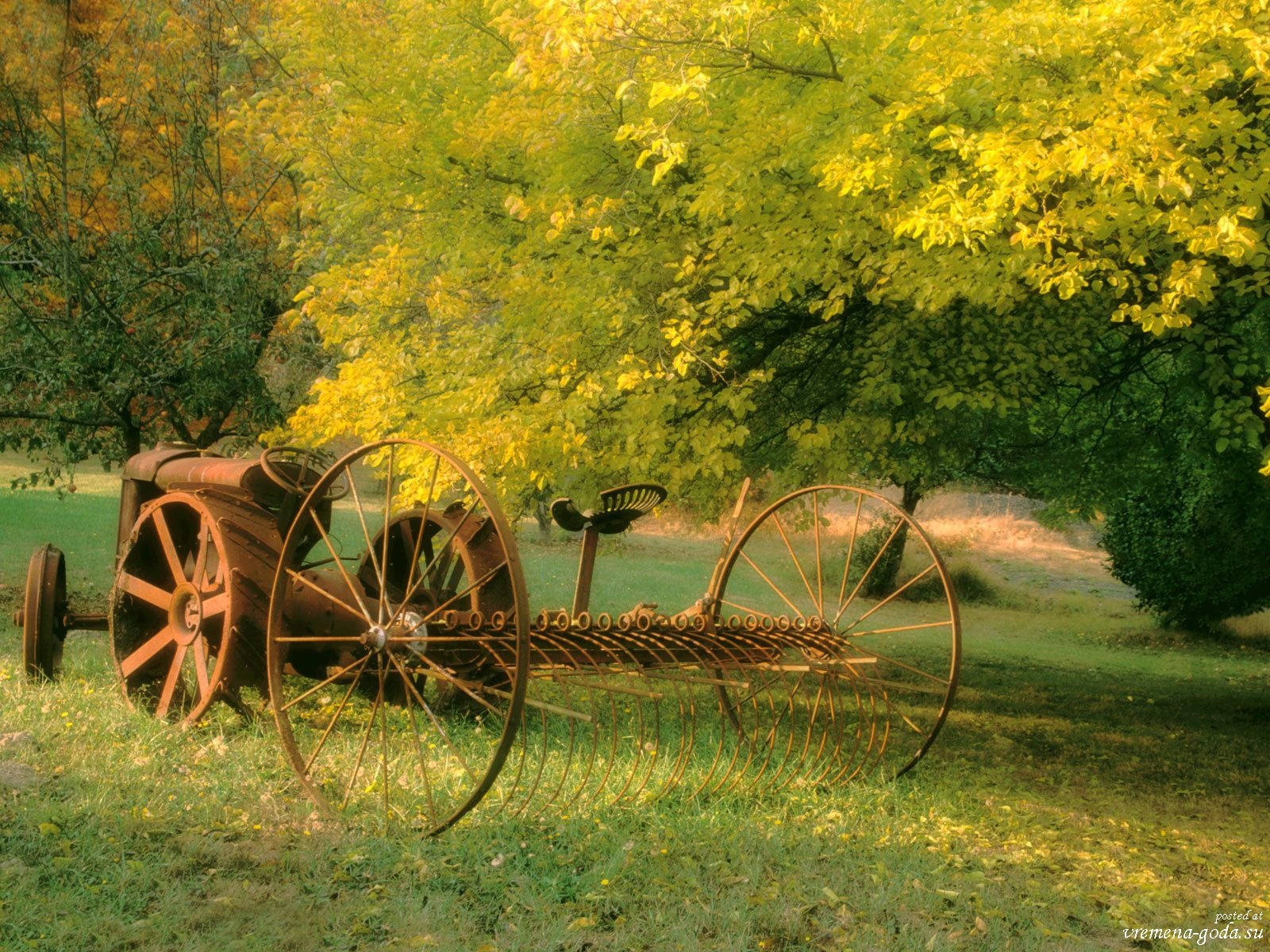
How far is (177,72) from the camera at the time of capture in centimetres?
1063

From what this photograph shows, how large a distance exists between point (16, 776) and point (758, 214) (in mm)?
4995

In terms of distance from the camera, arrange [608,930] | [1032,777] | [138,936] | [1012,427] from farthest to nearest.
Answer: [1012,427] → [1032,777] → [608,930] → [138,936]

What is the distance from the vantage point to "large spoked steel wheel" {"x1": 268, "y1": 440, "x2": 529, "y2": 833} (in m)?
4.90

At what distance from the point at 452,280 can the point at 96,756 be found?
13.7 feet

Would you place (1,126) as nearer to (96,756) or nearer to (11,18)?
(11,18)

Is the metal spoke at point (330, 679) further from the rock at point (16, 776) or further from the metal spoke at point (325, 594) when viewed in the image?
the rock at point (16, 776)

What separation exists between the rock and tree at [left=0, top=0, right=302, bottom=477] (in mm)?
5172

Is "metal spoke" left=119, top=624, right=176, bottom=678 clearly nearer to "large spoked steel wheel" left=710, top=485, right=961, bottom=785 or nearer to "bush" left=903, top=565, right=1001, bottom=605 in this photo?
"large spoked steel wheel" left=710, top=485, right=961, bottom=785

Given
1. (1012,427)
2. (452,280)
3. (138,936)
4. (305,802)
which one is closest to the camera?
(138,936)

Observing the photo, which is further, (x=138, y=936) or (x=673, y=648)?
(x=673, y=648)

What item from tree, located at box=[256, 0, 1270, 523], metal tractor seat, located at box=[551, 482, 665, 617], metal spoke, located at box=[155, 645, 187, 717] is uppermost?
tree, located at box=[256, 0, 1270, 523]

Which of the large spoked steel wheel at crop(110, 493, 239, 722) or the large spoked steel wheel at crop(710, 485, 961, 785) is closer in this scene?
the large spoked steel wheel at crop(110, 493, 239, 722)

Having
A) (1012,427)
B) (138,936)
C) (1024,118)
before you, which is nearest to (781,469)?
(1012,427)

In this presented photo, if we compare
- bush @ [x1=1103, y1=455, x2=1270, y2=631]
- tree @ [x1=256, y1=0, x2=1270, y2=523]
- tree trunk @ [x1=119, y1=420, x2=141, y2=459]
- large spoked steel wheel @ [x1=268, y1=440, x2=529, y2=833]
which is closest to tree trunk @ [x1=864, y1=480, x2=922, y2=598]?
bush @ [x1=1103, y1=455, x2=1270, y2=631]
